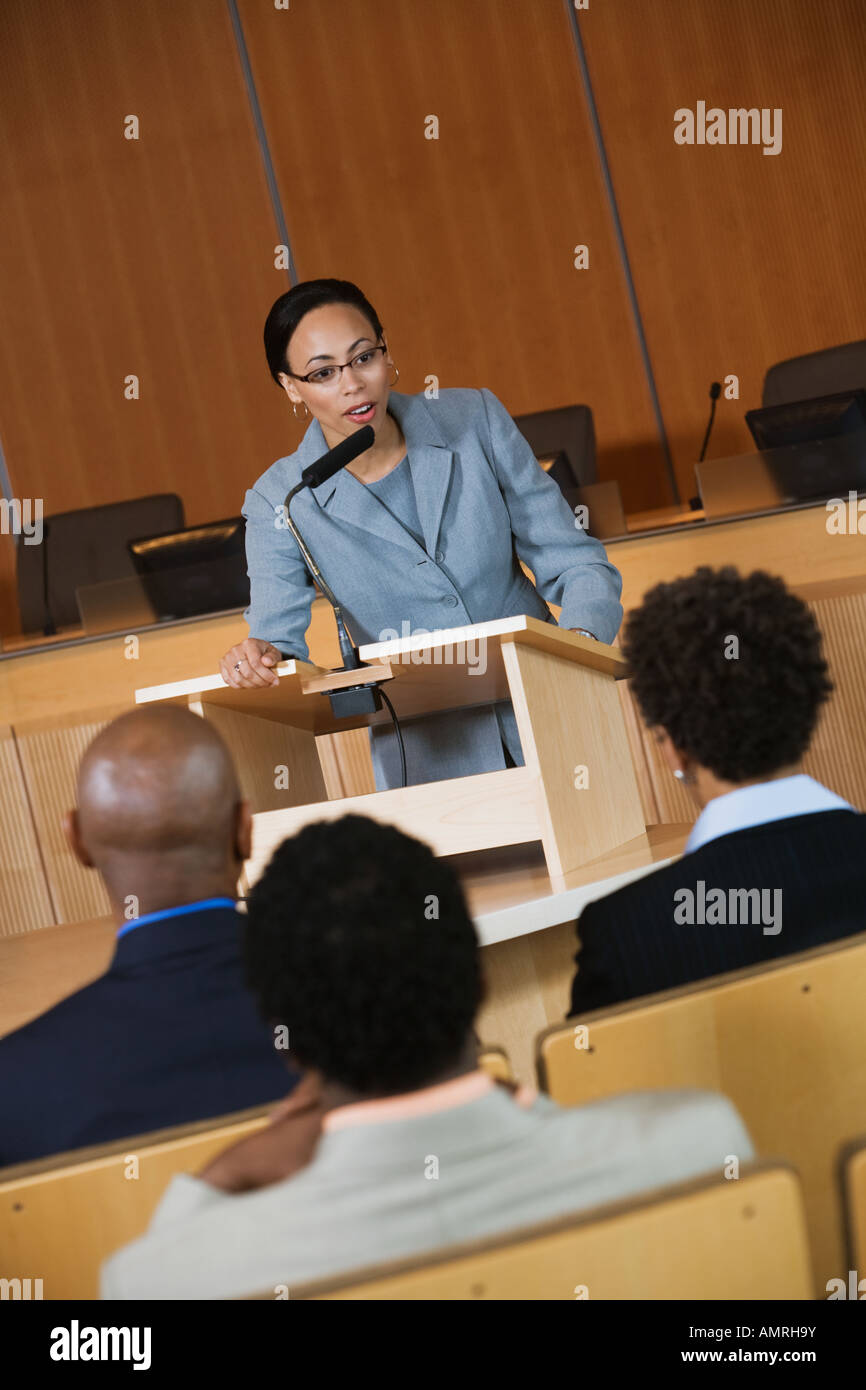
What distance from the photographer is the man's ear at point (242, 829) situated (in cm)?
133

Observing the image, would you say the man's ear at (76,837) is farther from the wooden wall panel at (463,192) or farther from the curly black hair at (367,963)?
the wooden wall panel at (463,192)

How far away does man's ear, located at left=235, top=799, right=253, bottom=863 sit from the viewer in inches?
52.5

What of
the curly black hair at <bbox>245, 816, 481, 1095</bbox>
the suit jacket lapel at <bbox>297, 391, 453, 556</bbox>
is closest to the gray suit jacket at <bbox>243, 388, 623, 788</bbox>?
the suit jacket lapel at <bbox>297, 391, 453, 556</bbox>

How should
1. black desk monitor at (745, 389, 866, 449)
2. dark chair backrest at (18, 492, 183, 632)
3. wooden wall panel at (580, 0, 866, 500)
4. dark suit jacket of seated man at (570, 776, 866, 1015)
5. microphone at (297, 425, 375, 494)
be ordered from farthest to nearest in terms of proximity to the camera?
wooden wall panel at (580, 0, 866, 500), dark chair backrest at (18, 492, 183, 632), black desk monitor at (745, 389, 866, 449), microphone at (297, 425, 375, 494), dark suit jacket of seated man at (570, 776, 866, 1015)

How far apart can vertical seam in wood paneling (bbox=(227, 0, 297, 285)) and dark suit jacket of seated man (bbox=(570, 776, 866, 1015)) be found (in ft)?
19.8

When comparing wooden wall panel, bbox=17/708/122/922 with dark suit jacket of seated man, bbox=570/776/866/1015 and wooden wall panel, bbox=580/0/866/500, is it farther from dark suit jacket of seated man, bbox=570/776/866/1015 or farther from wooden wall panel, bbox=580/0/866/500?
wooden wall panel, bbox=580/0/866/500

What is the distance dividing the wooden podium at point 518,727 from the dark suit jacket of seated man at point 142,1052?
0.33 meters

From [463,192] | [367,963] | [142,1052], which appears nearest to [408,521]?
[142,1052]

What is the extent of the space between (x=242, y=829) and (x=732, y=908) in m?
0.50

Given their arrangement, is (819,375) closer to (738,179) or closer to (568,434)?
(568,434)

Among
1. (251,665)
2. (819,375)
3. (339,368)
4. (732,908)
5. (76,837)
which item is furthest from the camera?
(819,375)

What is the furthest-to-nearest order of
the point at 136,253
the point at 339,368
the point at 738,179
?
the point at 136,253, the point at 738,179, the point at 339,368

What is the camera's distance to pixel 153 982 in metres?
1.17

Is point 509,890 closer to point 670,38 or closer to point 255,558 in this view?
point 255,558
